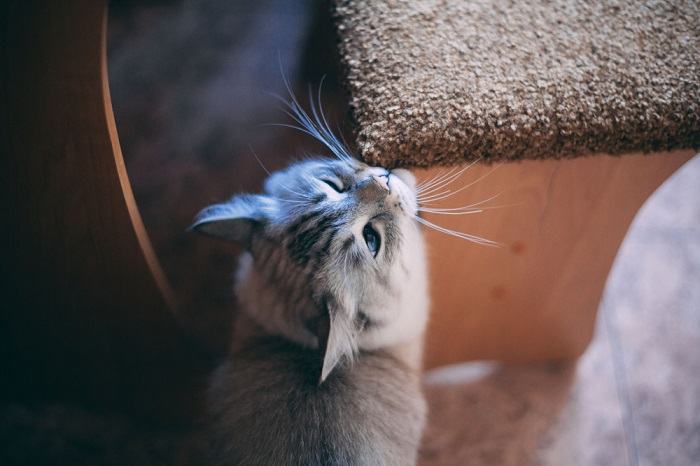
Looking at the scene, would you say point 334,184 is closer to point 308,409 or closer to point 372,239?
point 372,239

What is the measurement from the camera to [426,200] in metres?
0.92

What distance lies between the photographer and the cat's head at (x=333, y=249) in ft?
2.77

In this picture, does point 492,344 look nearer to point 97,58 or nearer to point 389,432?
point 389,432

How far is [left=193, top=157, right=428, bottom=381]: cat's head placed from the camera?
0.85 m

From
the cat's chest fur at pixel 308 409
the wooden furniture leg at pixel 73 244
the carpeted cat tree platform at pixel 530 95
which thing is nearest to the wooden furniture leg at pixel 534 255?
the carpeted cat tree platform at pixel 530 95

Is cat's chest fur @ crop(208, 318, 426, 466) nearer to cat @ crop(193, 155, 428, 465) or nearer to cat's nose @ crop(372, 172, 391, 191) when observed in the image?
cat @ crop(193, 155, 428, 465)

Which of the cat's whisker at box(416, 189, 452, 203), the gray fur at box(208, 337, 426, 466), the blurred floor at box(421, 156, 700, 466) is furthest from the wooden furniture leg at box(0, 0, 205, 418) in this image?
the blurred floor at box(421, 156, 700, 466)

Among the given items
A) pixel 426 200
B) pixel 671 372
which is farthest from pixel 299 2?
pixel 671 372

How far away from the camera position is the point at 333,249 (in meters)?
0.84

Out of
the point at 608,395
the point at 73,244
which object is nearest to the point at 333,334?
the point at 73,244

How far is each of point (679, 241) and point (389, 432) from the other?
1.13m

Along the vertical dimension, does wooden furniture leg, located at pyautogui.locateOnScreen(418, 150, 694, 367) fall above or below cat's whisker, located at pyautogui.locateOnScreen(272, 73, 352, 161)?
below

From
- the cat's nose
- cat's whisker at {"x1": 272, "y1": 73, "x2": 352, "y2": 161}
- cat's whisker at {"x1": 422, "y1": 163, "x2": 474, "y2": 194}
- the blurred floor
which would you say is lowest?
the blurred floor

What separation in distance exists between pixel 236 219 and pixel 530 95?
0.53 m
